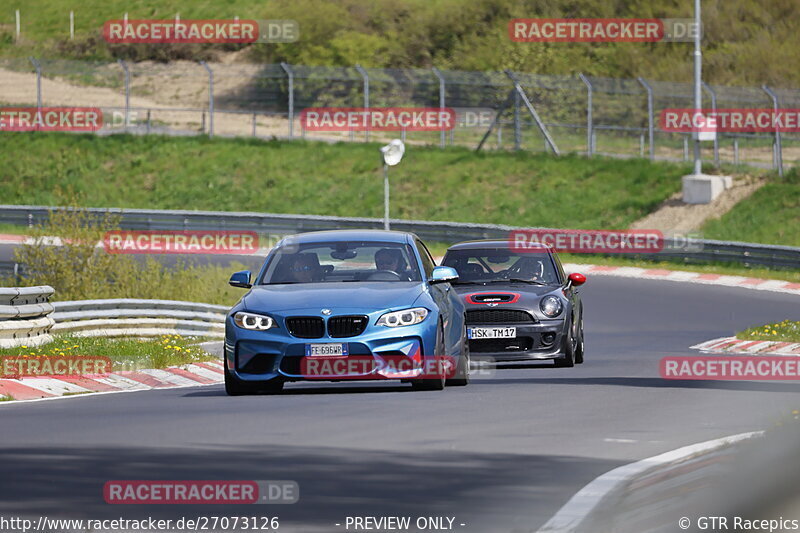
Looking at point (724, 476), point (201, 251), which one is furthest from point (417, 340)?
point (201, 251)

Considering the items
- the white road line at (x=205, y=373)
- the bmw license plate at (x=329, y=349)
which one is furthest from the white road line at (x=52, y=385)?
the bmw license plate at (x=329, y=349)

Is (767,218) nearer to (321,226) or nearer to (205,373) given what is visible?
(321,226)

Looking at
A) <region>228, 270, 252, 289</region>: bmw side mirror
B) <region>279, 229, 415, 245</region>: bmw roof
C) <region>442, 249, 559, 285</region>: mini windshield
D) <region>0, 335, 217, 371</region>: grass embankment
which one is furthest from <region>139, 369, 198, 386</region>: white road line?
<region>442, 249, 559, 285</region>: mini windshield

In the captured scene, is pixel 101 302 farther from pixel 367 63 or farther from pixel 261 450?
pixel 367 63

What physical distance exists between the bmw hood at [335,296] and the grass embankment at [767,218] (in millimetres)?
27674

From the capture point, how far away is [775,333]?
23.7 m

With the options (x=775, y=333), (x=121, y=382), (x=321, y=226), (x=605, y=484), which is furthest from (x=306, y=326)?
(x=321, y=226)

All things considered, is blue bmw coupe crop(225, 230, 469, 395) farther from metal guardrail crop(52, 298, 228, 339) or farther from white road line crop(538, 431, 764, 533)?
metal guardrail crop(52, 298, 228, 339)

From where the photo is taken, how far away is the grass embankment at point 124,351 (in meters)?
18.0

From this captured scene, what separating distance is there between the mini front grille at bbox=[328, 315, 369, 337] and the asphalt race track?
61cm

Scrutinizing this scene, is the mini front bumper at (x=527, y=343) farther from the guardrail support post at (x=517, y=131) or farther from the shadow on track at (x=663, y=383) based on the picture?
the guardrail support post at (x=517, y=131)

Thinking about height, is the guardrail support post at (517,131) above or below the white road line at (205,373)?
above

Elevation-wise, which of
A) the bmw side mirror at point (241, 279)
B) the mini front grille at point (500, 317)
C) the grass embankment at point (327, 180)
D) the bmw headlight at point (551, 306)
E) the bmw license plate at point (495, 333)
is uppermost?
the grass embankment at point (327, 180)

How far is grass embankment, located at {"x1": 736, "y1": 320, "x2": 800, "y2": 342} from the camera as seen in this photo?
23000 mm
